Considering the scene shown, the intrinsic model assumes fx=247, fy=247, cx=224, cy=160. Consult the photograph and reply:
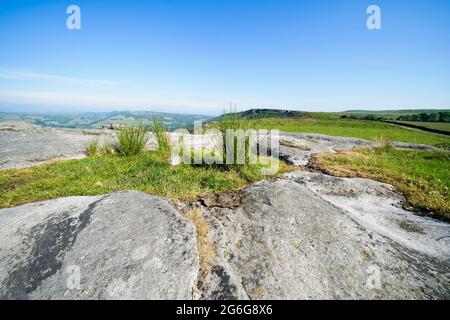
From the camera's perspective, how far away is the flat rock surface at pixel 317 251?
298 centimetres

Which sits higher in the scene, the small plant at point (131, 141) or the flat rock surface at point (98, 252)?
the small plant at point (131, 141)

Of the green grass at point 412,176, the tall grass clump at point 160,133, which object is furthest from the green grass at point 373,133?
the tall grass clump at point 160,133

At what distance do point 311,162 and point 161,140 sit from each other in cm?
647

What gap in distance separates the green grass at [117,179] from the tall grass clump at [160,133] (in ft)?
7.19

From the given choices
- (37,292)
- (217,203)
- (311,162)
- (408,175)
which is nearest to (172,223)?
(217,203)

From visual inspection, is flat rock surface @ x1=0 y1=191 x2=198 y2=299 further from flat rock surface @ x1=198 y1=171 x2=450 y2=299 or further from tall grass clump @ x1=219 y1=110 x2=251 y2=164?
tall grass clump @ x1=219 y1=110 x2=251 y2=164

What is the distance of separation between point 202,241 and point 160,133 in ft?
26.8

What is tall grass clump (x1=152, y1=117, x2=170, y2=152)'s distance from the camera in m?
10.9

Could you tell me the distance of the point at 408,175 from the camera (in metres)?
7.96

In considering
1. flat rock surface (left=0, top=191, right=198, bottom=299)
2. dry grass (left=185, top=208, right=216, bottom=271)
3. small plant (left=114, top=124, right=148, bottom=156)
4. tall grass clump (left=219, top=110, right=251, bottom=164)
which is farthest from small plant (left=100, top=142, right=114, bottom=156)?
dry grass (left=185, top=208, right=216, bottom=271)

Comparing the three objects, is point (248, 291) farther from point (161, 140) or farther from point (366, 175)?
point (161, 140)

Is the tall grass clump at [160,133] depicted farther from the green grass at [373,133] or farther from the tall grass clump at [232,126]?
the green grass at [373,133]

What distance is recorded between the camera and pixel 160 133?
1110 cm

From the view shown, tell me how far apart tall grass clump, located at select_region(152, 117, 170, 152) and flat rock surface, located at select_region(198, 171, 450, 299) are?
21.7ft
